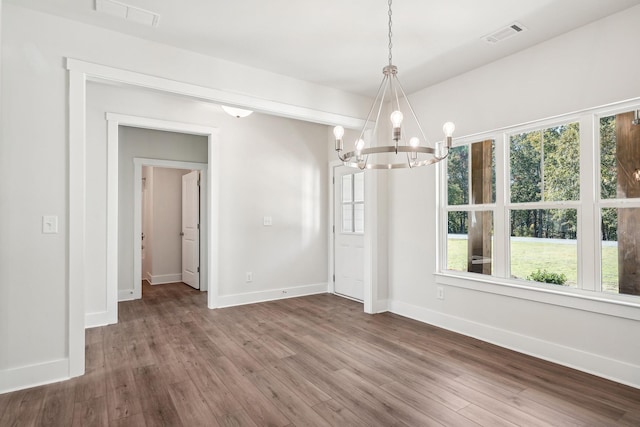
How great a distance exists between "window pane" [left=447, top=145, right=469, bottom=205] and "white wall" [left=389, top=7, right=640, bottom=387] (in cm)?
18

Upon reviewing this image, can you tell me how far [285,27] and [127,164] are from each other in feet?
11.6

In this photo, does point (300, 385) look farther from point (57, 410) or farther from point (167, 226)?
point (167, 226)

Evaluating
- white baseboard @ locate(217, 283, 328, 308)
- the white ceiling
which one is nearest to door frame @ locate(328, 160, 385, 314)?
white baseboard @ locate(217, 283, 328, 308)

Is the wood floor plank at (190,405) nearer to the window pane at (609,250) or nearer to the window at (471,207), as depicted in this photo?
the window at (471,207)

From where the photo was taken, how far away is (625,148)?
266cm

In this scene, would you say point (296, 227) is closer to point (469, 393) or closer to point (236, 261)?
point (236, 261)

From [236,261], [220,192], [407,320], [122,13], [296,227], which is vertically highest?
[122,13]

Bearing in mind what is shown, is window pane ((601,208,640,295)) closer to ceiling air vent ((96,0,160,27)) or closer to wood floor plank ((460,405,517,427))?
wood floor plank ((460,405,517,427))

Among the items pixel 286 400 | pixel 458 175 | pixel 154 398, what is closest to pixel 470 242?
pixel 458 175

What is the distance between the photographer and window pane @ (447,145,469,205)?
3.77 m

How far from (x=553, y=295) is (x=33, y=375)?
4.09 meters

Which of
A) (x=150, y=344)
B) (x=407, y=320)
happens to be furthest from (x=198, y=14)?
(x=407, y=320)

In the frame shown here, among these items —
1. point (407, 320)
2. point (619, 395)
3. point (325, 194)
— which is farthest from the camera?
point (325, 194)

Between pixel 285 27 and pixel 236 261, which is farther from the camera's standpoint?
pixel 236 261
